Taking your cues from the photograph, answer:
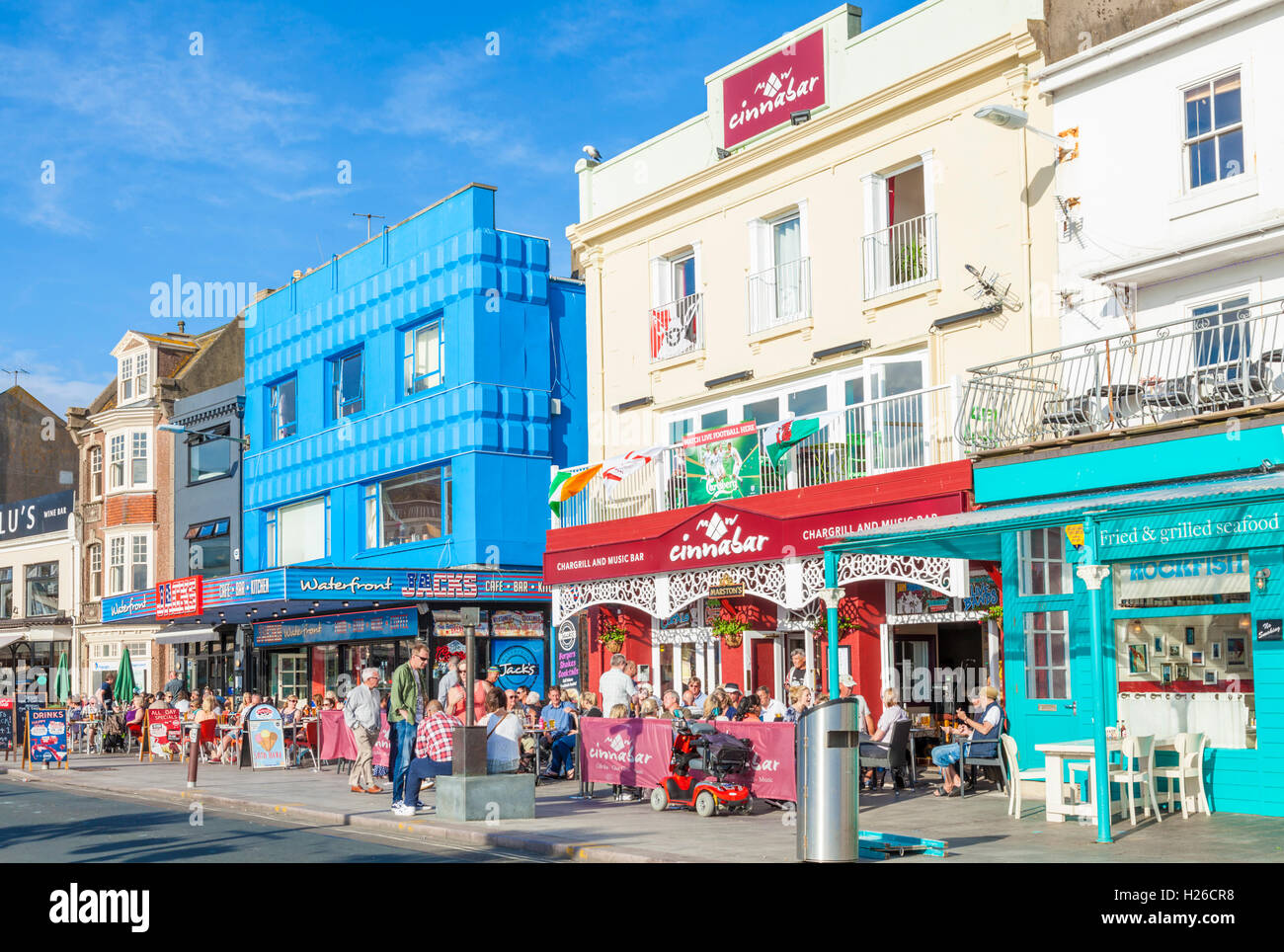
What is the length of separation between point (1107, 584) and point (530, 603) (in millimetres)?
14332

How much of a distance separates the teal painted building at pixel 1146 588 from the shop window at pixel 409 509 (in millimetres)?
13992

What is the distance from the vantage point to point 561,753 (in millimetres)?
20375

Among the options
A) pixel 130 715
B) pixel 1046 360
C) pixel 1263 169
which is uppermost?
pixel 1263 169

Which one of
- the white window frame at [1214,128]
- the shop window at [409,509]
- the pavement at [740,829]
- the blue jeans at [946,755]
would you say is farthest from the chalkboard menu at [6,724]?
the white window frame at [1214,128]

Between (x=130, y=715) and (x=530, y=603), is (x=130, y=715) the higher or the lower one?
the lower one

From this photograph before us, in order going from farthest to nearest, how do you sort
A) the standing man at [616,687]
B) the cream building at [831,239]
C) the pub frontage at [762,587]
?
1. the standing man at [616,687]
2. the cream building at [831,239]
3. the pub frontage at [762,587]

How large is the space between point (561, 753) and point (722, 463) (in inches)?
191

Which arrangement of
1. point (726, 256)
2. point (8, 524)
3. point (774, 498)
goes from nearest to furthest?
point (774, 498)
point (726, 256)
point (8, 524)

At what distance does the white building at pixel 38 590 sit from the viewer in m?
44.8

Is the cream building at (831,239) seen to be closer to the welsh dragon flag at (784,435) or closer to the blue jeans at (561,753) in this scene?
the welsh dragon flag at (784,435)

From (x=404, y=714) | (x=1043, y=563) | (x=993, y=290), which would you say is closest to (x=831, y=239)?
(x=993, y=290)

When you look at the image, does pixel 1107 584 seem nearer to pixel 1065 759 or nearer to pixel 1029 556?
pixel 1029 556

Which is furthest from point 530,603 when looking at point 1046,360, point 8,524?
point 8,524

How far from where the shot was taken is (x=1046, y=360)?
1734 cm
